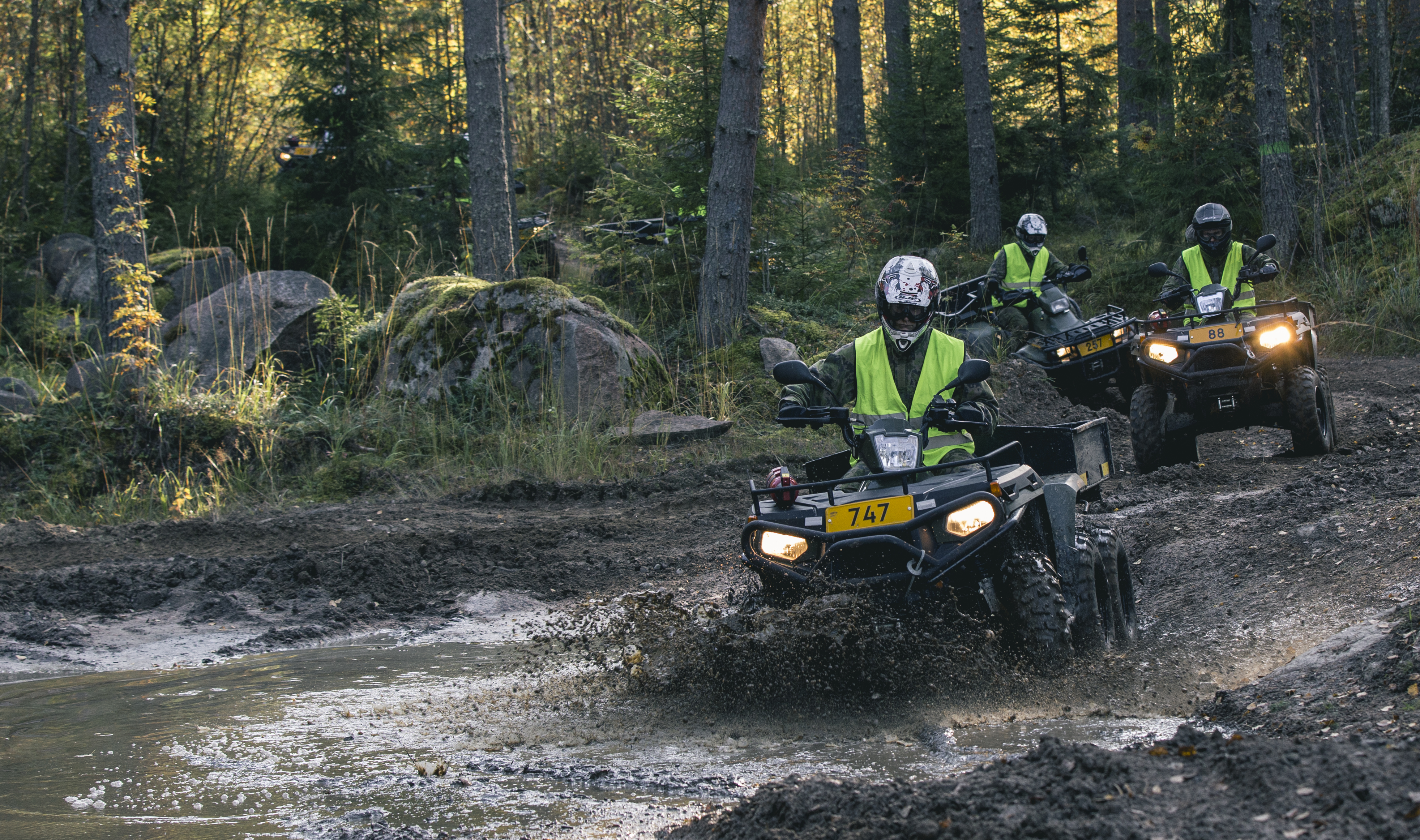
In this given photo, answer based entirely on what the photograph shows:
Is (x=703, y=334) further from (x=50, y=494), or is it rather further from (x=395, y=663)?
(x=395, y=663)

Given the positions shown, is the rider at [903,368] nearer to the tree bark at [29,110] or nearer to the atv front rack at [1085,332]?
the atv front rack at [1085,332]

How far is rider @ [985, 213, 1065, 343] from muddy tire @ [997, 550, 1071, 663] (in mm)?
7786

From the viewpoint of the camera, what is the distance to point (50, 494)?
1003cm

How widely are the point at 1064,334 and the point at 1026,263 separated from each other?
1135 millimetres

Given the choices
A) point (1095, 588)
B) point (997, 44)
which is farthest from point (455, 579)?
point (997, 44)

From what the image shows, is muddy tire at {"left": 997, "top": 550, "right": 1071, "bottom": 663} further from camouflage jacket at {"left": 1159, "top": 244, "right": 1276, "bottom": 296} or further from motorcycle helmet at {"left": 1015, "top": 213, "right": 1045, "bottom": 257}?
motorcycle helmet at {"left": 1015, "top": 213, "right": 1045, "bottom": 257}

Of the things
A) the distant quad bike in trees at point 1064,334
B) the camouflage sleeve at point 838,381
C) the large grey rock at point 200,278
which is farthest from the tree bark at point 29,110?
the camouflage sleeve at point 838,381

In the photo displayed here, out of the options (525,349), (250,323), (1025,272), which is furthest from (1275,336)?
(250,323)

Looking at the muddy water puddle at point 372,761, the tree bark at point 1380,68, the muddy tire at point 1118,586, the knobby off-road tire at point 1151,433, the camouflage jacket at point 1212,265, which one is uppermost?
the tree bark at point 1380,68

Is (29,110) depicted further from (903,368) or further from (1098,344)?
(903,368)

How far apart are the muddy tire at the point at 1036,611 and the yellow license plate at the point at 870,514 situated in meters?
0.59

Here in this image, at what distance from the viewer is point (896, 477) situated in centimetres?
496

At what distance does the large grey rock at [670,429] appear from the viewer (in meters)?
11.5

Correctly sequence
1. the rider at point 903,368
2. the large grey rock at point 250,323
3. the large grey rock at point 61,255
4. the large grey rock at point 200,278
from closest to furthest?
the rider at point 903,368, the large grey rock at point 250,323, the large grey rock at point 200,278, the large grey rock at point 61,255
